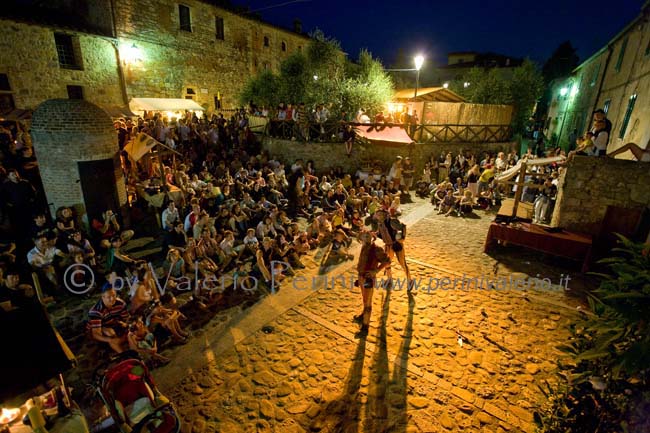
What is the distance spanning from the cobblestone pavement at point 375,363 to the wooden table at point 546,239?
4.82 feet

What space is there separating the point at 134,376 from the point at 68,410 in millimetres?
720

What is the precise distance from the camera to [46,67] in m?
15.7

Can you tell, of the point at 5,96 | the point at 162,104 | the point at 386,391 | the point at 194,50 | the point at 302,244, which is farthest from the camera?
the point at 194,50

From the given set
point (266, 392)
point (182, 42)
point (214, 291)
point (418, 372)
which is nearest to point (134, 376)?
point (266, 392)

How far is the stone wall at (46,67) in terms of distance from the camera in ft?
47.5

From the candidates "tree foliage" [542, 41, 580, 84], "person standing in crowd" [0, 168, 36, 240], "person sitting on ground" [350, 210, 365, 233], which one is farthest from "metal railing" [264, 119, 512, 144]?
"tree foliage" [542, 41, 580, 84]

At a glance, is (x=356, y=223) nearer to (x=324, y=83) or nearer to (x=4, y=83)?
(x=324, y=83)

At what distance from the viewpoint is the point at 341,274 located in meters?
7.69

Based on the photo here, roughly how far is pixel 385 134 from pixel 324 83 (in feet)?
15.6

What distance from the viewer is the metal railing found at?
15812 mm

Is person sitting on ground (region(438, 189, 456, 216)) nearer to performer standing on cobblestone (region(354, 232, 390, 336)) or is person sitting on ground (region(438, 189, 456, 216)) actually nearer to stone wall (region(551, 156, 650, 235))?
stone wall (region(551, 156, 650, 235))

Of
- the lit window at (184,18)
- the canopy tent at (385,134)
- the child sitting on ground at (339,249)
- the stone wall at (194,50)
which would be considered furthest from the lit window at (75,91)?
the child sitting on ground at (339,249)

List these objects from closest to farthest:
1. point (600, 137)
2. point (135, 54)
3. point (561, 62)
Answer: point (600, 137), point (135, 54), point (561, 62)

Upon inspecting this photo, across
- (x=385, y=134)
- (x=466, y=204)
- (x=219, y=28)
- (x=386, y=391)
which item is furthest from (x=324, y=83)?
(x=386, y=391)
